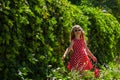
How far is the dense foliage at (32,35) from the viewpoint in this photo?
5668 mm

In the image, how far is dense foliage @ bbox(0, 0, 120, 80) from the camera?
5.67 m

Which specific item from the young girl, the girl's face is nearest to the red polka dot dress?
the young girl

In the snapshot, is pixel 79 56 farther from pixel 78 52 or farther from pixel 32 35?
pixel 32 35

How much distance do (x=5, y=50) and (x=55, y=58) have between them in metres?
1.73

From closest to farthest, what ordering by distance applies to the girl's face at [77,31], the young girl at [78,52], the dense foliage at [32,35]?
1. the dense foliage at [32,35]
2. the girl's face at [77,31]
3. the young girl at [78,52]

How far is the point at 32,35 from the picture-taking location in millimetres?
6297

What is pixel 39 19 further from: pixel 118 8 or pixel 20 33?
pixel 118 8

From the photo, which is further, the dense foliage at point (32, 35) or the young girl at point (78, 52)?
the young girl at point (78, 52)

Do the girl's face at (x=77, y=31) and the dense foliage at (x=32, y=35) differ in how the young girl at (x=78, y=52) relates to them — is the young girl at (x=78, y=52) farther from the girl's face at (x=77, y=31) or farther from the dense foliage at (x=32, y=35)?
the dense foliage at (x=32, y=35)

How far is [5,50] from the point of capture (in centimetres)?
565

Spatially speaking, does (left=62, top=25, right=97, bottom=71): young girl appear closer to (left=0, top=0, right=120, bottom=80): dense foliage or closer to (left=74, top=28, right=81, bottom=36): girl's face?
(left=74, top=28, right=81, bottom=36): girl's face

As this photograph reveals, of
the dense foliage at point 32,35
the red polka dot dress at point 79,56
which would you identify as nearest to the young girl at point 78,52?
the red polka dot dress at point 79,56

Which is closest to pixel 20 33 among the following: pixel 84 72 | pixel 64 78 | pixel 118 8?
pixel 64 78

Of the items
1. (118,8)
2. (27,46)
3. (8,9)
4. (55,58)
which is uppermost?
(8,9)
